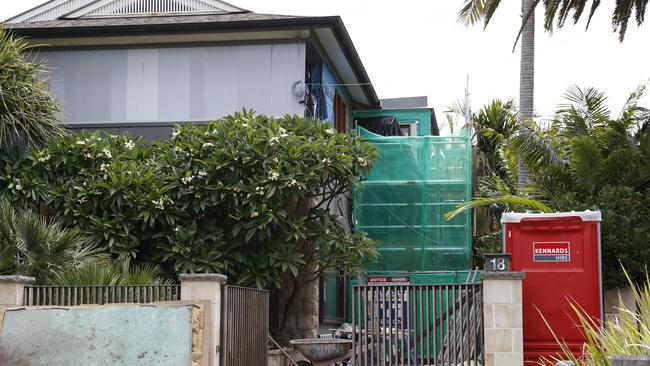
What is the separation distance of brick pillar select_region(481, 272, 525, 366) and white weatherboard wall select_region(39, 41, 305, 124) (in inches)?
315

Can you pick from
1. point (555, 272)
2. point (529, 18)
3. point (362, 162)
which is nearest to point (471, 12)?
point (529, 18)

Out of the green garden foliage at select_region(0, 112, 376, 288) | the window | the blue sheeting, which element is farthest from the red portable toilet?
the window

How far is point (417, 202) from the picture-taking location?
20.7 meters

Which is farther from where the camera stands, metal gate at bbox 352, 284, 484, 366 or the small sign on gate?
the small sign on gate

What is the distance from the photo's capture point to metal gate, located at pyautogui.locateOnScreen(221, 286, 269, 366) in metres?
10.6

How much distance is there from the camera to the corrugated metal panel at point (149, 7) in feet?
69.1

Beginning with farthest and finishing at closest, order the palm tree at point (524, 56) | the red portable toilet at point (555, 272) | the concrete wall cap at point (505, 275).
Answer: the palm tree at point (524, 56)
the red portable toilet at point (555, 272)
the concrete wall cap at point (505, 275)

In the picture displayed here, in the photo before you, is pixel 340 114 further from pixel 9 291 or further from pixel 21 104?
pixel 9 291

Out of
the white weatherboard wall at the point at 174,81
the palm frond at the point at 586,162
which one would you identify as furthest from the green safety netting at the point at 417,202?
the palm frond at the point at 586,162

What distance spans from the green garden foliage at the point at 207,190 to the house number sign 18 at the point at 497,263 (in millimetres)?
4483

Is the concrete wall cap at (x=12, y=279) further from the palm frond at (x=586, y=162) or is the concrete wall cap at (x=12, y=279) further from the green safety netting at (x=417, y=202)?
the green safety netting at (x=417, y=202)

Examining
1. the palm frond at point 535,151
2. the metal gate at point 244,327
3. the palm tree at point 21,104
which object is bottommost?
the metal gate at point 244,327

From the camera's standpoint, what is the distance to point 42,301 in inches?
424

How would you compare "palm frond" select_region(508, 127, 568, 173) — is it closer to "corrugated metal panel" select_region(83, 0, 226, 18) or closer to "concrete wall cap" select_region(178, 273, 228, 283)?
"concrete wall cap" select_region(178, 273, 228, 283)
